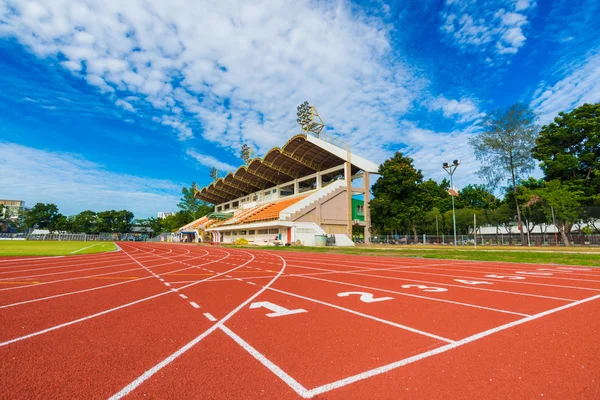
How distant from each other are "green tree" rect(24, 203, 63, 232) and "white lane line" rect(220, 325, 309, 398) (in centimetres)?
12988

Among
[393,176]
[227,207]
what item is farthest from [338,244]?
[227,207]

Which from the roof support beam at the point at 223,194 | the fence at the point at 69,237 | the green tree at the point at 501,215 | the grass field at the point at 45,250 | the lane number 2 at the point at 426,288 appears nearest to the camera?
the lane number 2 at the point at 426,288

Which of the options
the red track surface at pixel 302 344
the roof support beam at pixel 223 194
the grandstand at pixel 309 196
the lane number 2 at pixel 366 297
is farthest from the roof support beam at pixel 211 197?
the lane number 2 at pixel 366 297

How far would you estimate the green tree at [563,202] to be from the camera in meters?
34.3

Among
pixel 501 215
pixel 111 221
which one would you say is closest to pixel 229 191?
pixel 111 221

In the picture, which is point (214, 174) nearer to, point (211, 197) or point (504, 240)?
point (211, 197)

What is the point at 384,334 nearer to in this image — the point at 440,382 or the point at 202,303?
the point at 440,382

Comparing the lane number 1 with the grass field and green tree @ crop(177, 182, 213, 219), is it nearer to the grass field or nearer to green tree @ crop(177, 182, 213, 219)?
the grass field

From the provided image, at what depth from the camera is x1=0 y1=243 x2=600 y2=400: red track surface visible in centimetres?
298

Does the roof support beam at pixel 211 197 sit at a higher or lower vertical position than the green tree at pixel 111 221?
higher

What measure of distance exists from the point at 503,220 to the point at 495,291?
48.4 meters

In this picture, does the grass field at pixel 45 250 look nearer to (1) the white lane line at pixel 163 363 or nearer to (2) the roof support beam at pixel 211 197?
(1) the white lane line at pixel 163 363

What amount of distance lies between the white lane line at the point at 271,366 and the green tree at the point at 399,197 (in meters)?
46.0

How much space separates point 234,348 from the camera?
158 inches
